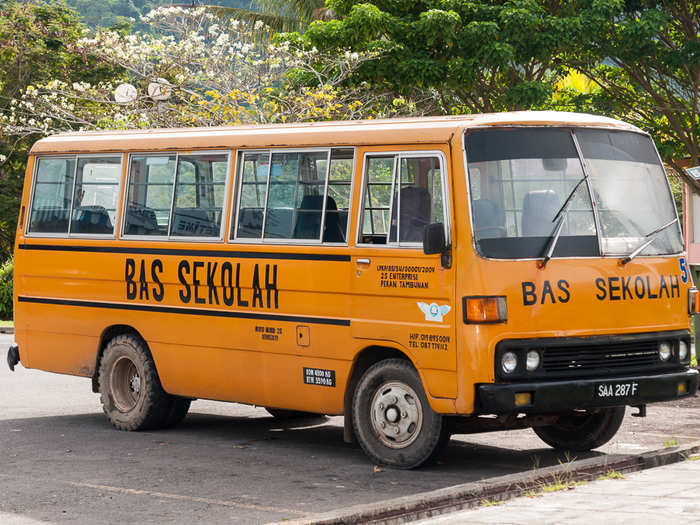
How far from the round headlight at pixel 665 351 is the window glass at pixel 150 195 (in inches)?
183

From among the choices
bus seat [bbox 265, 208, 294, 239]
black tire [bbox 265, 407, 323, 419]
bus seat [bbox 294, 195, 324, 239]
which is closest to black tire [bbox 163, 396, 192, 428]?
black tire [bbox 265, 407, 323, 419]

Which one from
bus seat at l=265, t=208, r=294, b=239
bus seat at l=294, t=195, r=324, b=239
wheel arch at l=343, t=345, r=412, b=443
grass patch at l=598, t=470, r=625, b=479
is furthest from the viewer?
bus seat at l=265, t=208, r=294, b=239

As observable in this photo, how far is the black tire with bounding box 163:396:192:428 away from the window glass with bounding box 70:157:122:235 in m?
1.74

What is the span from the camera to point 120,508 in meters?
8.34

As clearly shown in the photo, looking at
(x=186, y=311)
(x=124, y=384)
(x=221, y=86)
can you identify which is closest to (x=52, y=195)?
(x=124, y=384)

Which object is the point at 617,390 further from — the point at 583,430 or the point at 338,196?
the point at 338,196

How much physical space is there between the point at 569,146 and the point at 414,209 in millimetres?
1267

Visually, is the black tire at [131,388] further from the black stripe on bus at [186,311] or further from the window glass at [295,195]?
the window glass at [295,195]

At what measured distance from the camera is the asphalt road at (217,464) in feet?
27.5

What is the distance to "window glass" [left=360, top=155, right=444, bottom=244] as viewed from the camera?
31.4 ft

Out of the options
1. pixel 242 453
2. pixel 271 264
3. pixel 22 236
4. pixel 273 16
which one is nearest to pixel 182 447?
pixel 242 453

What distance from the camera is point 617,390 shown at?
945 centimetres

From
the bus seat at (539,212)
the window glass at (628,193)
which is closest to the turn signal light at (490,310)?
the bus seat at (539,212)

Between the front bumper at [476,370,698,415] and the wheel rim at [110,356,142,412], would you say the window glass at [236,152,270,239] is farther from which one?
the front bumper at [476,370,698,415]
